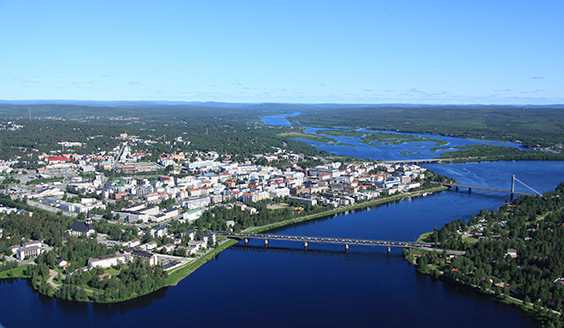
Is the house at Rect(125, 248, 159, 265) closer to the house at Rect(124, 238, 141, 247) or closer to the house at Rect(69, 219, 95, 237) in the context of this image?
the house at Rect(124, 238, 141, 247)

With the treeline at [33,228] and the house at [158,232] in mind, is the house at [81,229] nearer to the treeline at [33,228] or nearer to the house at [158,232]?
the treeline at [33,228]

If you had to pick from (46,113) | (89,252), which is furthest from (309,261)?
(46,113)

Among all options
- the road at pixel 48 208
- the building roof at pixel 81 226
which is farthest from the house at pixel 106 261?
the road at pixel 48 208

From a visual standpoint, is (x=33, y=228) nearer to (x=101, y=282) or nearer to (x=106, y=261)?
(x=106, y=261)

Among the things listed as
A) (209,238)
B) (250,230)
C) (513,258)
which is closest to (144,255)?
(209,238)

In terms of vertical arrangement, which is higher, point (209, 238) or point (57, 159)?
point (57, 159)

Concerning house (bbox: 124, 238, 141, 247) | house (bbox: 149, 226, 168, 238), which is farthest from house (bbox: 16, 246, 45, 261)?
house (bbox: 149, 226, 168, 238)
